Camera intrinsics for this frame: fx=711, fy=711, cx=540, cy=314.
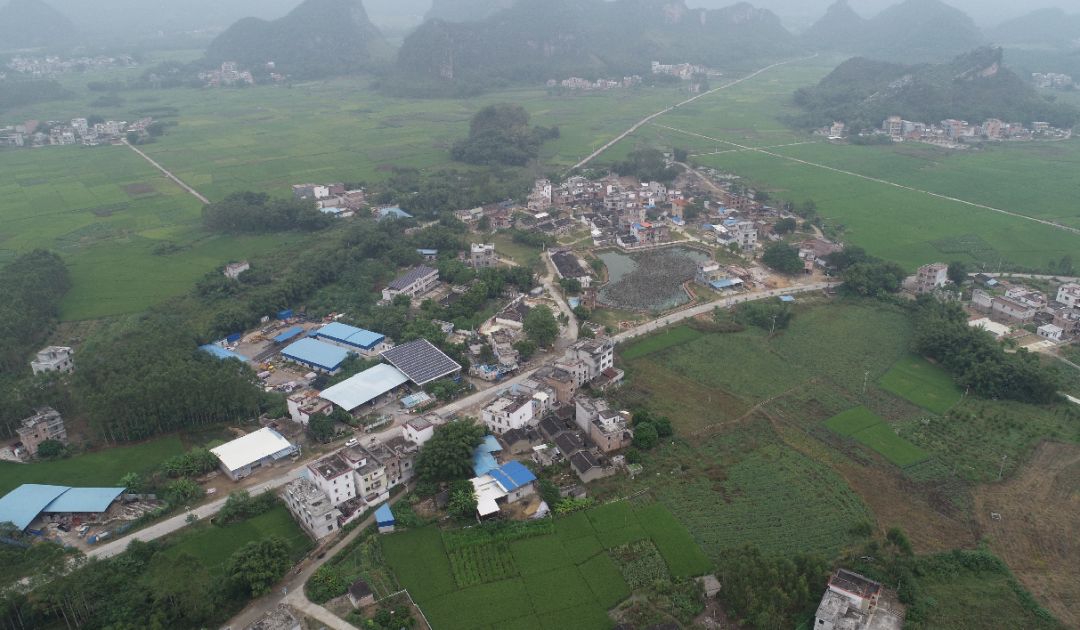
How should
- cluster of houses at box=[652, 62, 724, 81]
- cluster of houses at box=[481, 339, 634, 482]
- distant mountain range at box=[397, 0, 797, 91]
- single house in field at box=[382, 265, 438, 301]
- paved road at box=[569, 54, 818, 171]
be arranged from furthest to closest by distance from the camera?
cluster of houses at box=[652, 62, 724, 81] → distant mountain range at box=[397, 0, 797, 91] → paved road at box=[569, 54, 818, 171] → single house in field at box=[382, 265, 438, 301] → cluster of houses at box=[481, 339, 634, 482]

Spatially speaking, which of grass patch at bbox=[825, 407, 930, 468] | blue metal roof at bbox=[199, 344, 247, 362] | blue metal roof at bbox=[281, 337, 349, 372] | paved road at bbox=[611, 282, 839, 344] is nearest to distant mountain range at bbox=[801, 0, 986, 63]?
paved road at bbox=[611, 282, 839, 344]

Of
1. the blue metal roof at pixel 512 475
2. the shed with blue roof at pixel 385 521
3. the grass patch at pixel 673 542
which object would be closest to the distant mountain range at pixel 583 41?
the blue metal roof at pixel 512 475

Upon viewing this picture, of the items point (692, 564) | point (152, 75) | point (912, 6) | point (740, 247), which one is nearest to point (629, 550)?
point (692, 564)

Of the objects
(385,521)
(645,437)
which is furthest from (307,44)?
(385,521)

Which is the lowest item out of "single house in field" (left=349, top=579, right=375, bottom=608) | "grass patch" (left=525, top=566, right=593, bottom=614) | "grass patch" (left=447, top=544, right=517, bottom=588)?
"grass patch" (left=525, top=566, right=593, bottom=614)

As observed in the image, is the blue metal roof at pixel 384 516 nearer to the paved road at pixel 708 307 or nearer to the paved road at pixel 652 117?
the paved road at pixel 708 307

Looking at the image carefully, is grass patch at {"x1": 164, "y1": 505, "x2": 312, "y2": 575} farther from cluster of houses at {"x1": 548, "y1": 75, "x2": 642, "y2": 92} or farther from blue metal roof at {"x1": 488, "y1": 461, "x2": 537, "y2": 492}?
cluster of houses at {"x1": 548, "y1": 75, "x2": 642, "y2": 92}
